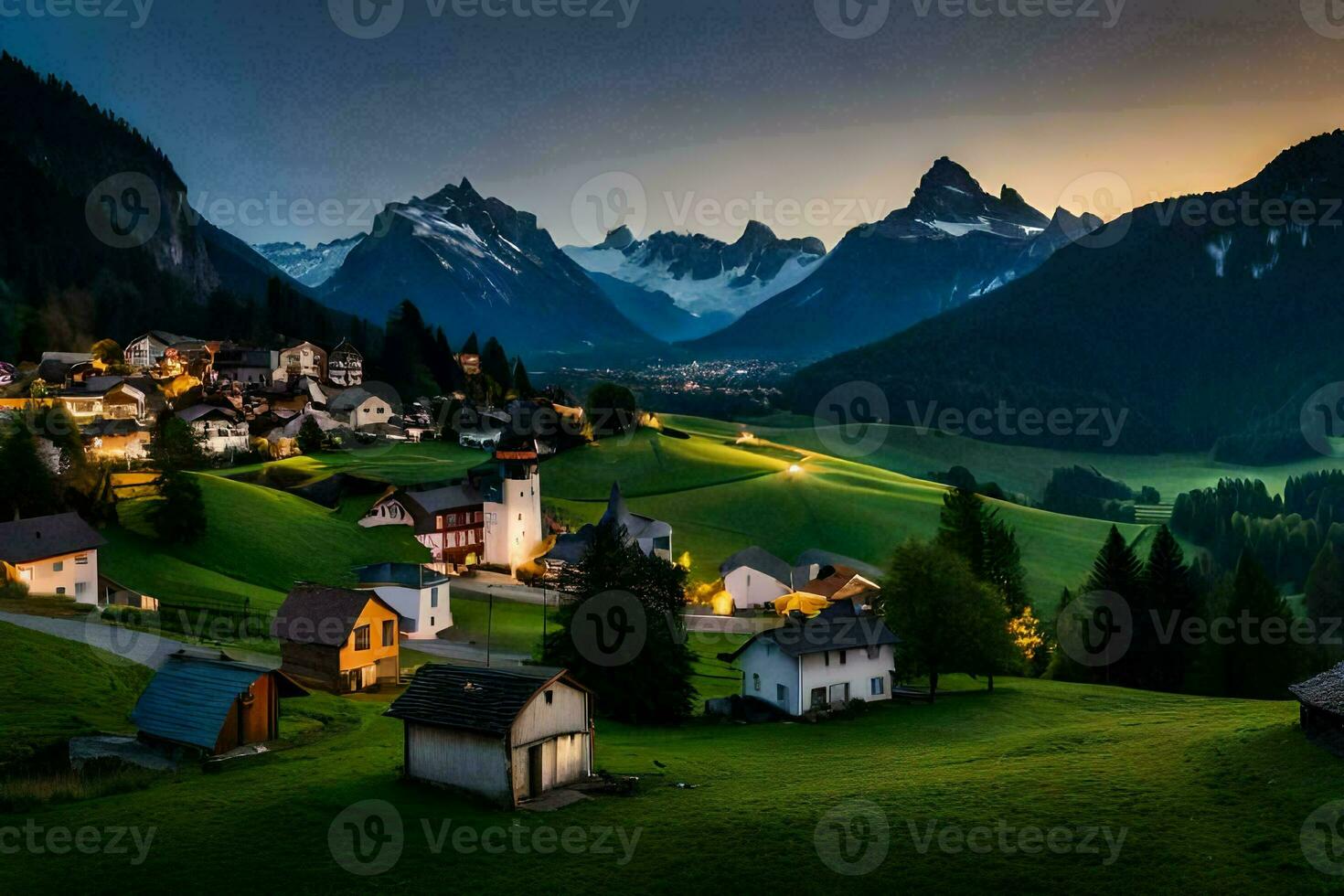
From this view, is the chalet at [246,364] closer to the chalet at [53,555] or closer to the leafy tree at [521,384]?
the leafy tree at [521,384]

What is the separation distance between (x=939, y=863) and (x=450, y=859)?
33.4 ft

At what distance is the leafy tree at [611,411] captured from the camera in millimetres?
136875

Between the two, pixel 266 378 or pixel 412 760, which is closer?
pixel 412 760

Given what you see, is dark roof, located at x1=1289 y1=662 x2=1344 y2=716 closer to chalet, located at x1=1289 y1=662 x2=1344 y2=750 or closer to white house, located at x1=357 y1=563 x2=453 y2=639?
chalet, located at x1=1289 y1=662 x2=1344 y2=750

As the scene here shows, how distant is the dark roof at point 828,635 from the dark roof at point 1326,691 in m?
22.3

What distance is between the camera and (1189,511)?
14425 centimetres

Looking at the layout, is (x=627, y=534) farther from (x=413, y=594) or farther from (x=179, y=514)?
(x=179, y=514)

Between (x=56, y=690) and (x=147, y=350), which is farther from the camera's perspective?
(x=147, y=350)

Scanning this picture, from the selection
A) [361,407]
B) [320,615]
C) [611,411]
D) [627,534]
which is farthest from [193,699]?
[611,411]

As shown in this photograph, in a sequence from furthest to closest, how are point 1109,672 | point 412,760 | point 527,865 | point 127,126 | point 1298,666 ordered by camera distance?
1. point 127,126
2. point 1109,672
3. point 1298,666
4. point 412,760
5. point 527,865

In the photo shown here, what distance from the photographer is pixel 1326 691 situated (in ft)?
84.1

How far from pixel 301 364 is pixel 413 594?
276ft

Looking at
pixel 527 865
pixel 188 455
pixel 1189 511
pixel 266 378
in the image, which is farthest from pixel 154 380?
pixel 1189 511

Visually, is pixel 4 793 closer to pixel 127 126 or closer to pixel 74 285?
pixel 74 285
